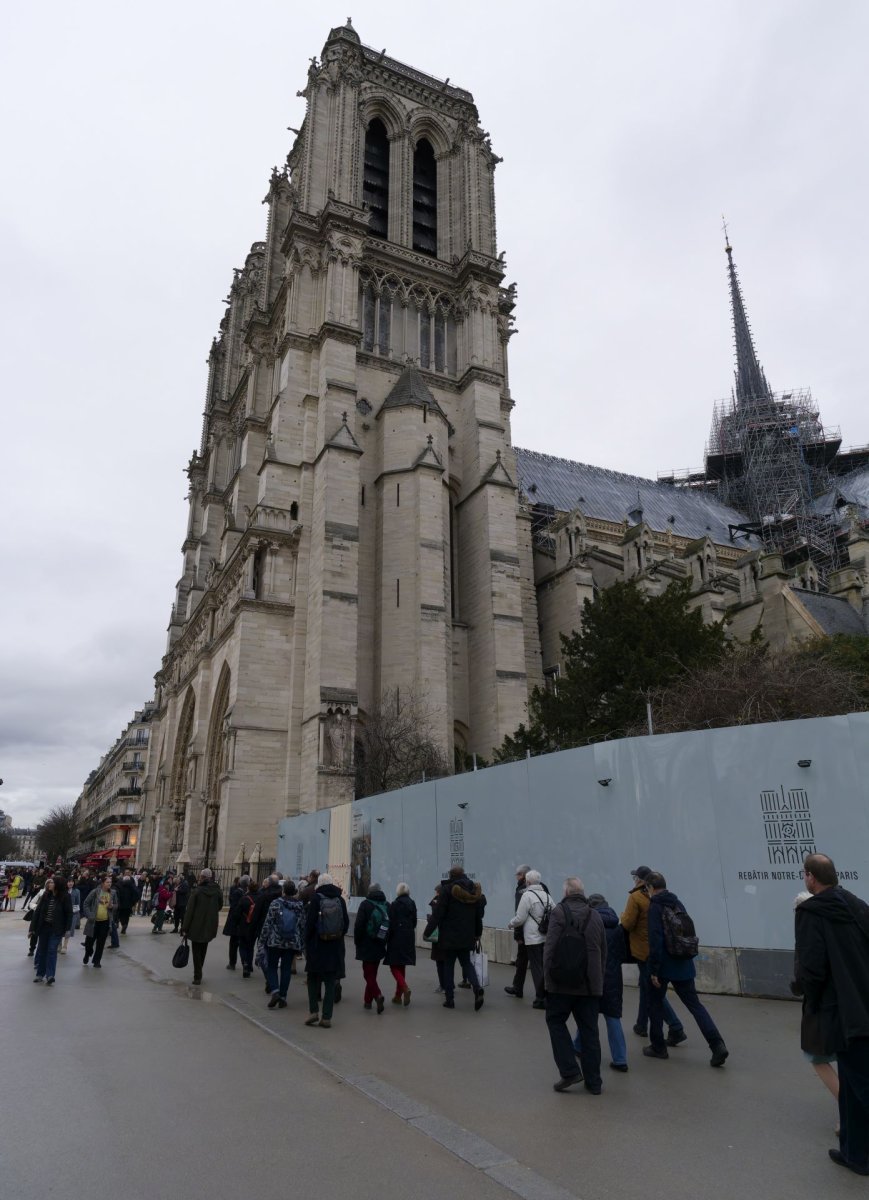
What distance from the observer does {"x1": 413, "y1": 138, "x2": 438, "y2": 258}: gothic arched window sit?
36.9 m

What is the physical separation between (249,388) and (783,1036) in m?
34.2

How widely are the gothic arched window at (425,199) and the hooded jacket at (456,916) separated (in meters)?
33.0

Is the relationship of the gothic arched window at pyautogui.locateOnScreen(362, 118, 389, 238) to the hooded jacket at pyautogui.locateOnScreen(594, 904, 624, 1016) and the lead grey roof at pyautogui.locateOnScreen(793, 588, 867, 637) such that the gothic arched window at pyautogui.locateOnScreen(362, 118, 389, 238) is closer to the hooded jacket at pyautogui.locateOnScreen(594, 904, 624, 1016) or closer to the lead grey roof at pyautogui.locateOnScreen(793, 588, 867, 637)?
the lead grey roof at pyautogui.locateOnScreen(793, 588, 867, 637)

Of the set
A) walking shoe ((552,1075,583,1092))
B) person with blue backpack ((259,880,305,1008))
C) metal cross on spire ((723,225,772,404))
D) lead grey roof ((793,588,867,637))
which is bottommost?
walking shoe ((552,1075,583,1092))

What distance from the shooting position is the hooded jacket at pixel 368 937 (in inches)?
334

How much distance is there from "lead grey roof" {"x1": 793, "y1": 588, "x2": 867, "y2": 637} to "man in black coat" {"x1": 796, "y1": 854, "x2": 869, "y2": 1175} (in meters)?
29.0

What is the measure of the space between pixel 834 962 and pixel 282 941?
20.6 feet

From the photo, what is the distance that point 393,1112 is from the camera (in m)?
4.96

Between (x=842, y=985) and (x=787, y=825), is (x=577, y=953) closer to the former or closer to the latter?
(x=842, y=985)

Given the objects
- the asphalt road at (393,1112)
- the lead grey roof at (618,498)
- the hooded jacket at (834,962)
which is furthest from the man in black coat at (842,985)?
the lead grey roof at (618,498)

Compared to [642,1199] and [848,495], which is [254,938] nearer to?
[642,1199]

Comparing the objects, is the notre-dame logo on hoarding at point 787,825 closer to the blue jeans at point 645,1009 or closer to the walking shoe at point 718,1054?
the blue jeans at point 645,1009

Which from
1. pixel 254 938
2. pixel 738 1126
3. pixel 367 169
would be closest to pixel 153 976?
pixel 254 938

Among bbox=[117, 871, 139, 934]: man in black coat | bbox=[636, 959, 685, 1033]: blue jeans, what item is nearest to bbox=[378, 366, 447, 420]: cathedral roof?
bbox=[117, 871, 139, 934]: man in black coat
